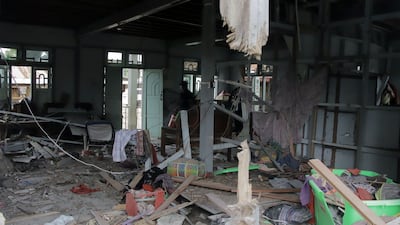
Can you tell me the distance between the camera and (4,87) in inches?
365

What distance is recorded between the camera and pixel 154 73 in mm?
11281

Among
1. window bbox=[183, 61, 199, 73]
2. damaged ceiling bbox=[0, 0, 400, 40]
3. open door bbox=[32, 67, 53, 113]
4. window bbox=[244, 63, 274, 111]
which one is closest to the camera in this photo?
damaged ceiling bbox=[0, 0, 400, 40]

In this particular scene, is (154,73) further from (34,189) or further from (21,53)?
(34,189)

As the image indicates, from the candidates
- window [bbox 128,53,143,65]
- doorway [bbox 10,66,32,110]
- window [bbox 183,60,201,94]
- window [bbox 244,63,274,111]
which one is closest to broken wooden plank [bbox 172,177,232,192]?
window [bbox 244,63,274,111]

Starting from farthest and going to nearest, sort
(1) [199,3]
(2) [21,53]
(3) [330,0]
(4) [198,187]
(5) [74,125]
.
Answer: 1. (2) [21,53]
2. (5) [74,125]
3. (1) [199,3]
4. (3) [330,0]
5. (4) [198,187]

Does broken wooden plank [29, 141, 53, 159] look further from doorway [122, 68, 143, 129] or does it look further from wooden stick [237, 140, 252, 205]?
wooden stick [237, 140, 252, 205]

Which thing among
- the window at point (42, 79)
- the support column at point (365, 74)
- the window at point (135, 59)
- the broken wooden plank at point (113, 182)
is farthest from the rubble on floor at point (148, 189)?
the window at point (135, 59)

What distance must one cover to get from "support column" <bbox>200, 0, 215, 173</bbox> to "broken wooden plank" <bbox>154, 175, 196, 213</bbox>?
62 centimetres

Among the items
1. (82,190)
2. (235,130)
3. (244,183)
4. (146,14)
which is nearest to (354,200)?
(244,183)

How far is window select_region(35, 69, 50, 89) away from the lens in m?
9.84

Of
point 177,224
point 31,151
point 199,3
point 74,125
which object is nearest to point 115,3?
point 199,3

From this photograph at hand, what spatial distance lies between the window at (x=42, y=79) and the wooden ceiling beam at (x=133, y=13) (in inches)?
63.4

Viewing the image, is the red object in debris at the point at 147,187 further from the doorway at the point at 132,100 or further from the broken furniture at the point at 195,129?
the doorway at the point at 132,100

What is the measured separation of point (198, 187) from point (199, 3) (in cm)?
369
